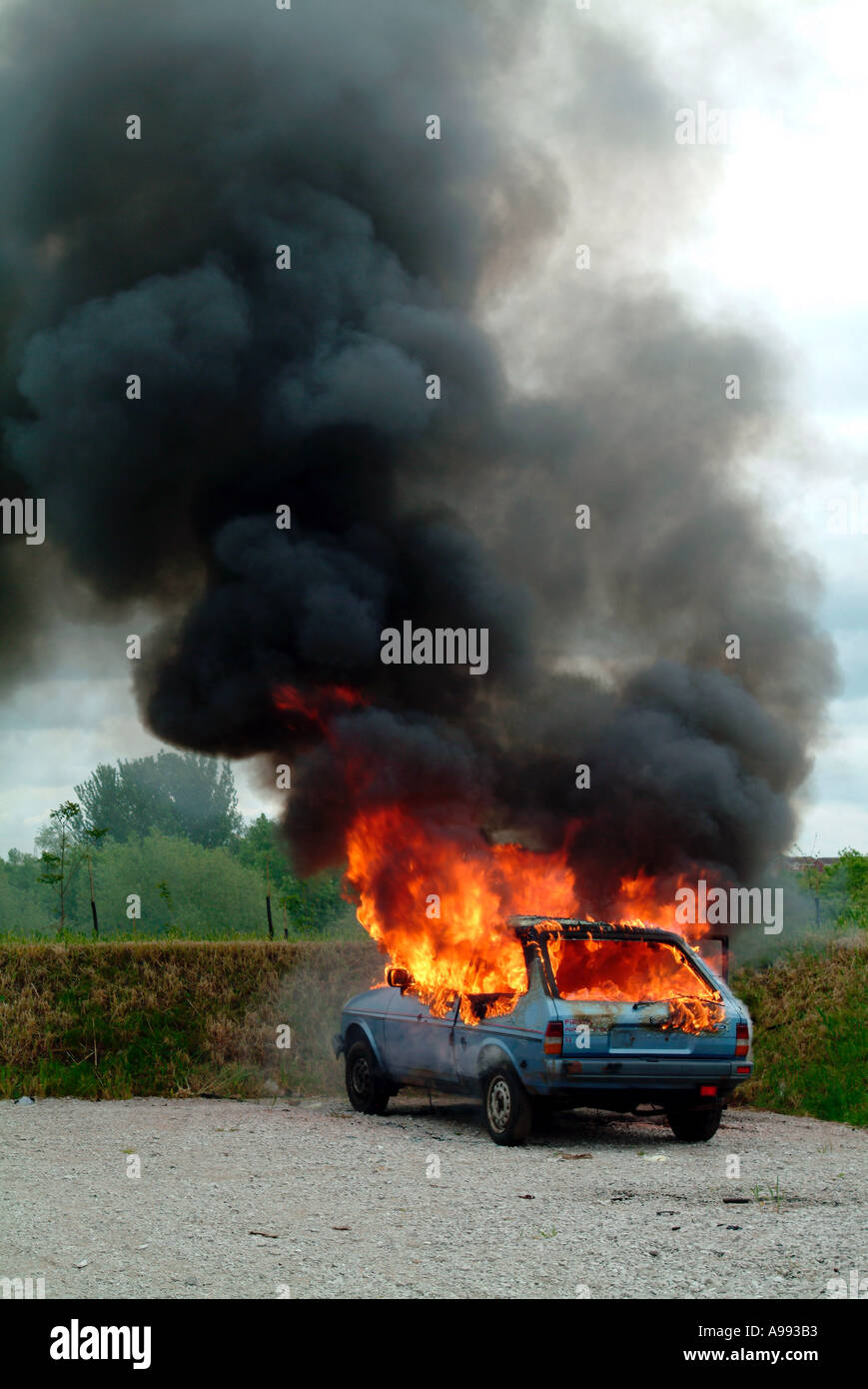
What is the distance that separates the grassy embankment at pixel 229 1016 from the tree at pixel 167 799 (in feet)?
162

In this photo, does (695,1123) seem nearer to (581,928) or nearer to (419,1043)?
(581,928)

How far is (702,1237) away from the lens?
6633mm

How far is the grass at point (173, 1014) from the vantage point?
14.2 metres

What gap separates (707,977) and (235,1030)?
6.80 metres

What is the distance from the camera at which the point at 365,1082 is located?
11867mm

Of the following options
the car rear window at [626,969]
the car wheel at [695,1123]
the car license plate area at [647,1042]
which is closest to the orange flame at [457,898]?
the car rear window at [626,969]

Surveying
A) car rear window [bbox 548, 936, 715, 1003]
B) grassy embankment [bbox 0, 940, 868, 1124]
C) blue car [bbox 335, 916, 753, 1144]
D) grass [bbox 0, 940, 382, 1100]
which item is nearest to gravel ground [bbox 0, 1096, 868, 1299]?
blue car [bbox 335, 916, 753, 1144]

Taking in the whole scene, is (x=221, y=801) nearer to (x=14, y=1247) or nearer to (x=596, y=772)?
(x=596, y=772)

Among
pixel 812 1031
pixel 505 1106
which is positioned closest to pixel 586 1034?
pixel 505 1106

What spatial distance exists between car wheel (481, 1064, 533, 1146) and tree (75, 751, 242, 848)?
56070mm

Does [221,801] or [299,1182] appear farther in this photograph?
[221,801]

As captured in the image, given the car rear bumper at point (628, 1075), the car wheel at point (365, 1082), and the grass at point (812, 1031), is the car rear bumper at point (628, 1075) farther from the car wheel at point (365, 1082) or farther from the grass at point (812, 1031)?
the grass at point (812, 1031)
